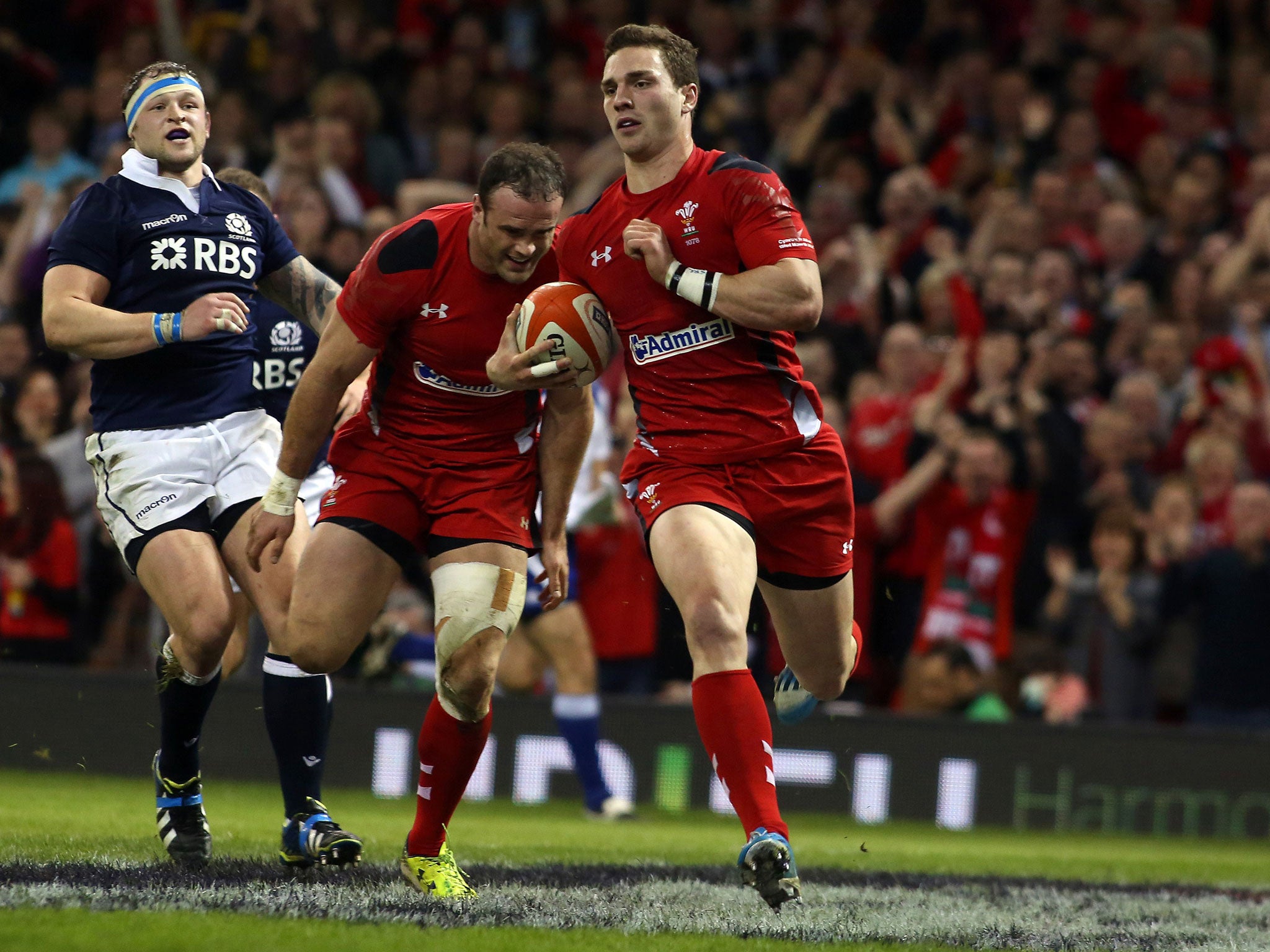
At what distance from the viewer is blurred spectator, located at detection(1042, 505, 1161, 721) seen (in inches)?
403

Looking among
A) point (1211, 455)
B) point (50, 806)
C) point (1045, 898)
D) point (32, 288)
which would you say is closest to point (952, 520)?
point (1211, 455)

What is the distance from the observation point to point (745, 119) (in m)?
13.5

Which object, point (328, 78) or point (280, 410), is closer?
point (280, 410)

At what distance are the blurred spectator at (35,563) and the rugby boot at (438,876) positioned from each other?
4.70m

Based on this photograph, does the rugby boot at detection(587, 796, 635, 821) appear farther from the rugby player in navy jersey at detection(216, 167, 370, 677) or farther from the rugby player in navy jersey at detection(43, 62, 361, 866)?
the rugby player in navy jersey at detection(43, 62, 361, 866)

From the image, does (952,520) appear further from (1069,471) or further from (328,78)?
(328,78)

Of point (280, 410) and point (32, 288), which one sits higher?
point (32, 288)

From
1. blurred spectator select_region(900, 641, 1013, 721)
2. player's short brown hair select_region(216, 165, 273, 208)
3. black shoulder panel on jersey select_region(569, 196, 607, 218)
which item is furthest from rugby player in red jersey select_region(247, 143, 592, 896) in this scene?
blurred spectator select_region(900, 641, 1013, 721)

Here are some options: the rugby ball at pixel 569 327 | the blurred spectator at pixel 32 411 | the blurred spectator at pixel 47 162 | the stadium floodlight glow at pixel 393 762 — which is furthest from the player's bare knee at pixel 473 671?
the blurred spectator at pixel 47 162

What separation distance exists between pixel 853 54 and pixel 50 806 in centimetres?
900

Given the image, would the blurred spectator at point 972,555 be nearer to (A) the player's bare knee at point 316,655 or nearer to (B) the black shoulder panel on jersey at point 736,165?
(B) the black shoulder panel on jersey at point 736,165

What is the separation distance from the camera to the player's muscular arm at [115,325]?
563 centimetres

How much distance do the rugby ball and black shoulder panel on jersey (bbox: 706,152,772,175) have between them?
1.95 ft

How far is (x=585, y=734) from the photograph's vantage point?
892 cm
